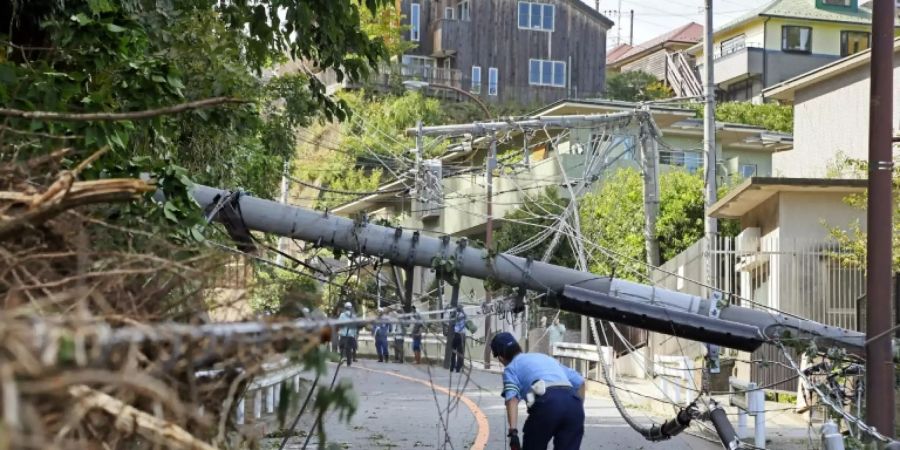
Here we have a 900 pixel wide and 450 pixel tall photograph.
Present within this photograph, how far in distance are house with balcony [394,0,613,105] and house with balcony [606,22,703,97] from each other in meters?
3.75

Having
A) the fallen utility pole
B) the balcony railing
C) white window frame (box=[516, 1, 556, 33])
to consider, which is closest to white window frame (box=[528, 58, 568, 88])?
white window frame (box=[516, 1, 556, 33])

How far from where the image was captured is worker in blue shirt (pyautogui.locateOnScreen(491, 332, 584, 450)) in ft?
36.9

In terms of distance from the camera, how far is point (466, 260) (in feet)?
41.5

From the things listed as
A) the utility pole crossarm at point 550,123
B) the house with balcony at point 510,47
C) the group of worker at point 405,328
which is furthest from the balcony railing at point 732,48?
the group of worker at point 405,328

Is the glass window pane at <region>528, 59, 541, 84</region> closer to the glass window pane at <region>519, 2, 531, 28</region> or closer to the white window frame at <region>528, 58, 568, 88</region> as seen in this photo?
the white window frame at <region>528, 58, 568, 88</region>

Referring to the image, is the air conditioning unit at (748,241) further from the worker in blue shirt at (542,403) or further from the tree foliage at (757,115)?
the tree foliage at (757,115)

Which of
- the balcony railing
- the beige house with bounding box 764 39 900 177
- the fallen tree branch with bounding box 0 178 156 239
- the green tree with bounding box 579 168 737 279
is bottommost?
the fallen tree branch with bounding box 0 178 156 239

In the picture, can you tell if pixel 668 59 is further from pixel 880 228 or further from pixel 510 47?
pixel 880 228

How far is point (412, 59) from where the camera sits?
64.6 m

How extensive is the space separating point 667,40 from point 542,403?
68.0m

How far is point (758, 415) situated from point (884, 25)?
17.8 ft

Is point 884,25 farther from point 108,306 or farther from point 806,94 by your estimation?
point 806,94

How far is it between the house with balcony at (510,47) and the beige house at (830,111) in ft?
97.5

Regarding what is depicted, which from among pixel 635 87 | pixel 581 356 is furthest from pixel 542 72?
pixel 581 356
